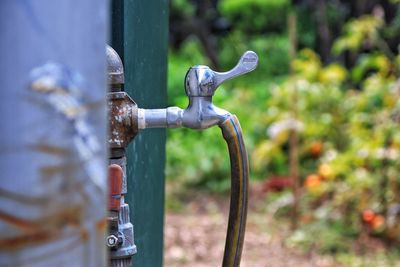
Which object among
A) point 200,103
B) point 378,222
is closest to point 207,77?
point 200,103

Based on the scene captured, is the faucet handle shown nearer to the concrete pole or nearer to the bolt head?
the bolt head

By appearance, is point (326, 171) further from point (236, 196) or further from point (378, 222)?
point (236, 196)

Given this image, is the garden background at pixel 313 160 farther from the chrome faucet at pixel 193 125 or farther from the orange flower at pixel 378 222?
the chrome faucet at pixel 193 125

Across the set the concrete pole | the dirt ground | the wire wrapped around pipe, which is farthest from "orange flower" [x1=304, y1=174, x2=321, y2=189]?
the concrete pole

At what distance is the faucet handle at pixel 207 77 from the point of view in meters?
1.20

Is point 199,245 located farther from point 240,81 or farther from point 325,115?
point 240,81

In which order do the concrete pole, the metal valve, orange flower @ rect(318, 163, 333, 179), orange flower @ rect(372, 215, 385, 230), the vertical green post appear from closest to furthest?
the concrete pole
the metal valve
the vertical green post
orange flower @ rect(372, 215, 385, 230)
orange flower @ rect(318, 163, 333, 179)

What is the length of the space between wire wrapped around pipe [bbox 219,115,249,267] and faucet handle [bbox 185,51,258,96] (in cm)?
6

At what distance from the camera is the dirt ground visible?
15.6 feet

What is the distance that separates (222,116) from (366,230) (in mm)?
3900

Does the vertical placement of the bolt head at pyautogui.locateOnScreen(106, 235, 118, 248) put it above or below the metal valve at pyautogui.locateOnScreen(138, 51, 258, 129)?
below

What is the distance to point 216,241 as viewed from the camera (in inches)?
205

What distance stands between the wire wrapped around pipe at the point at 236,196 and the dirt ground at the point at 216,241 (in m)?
3.47

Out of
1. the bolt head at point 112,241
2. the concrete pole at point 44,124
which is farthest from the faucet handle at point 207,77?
the concrete pole at point 44,124
